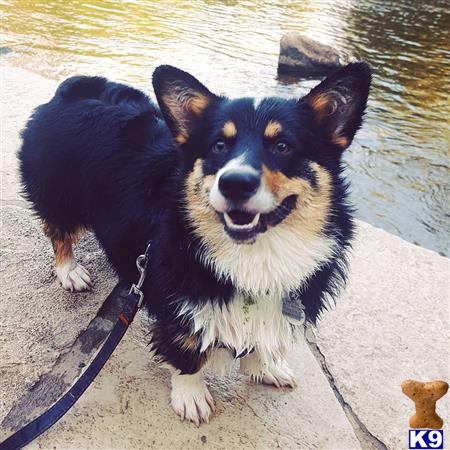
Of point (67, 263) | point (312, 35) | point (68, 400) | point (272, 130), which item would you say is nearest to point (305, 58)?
point (312, 35)

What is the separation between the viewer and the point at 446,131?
6.40 meters

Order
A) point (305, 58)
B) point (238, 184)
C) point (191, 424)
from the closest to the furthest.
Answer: point (238, 184) < point (191, 424) < point (305, 58)

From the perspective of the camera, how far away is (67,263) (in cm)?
262

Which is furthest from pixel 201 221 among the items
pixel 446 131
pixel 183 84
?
pixel 446 131

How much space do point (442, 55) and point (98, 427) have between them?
10294 mm

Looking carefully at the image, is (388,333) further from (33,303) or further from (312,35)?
(312,35)

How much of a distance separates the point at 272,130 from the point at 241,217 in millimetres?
387

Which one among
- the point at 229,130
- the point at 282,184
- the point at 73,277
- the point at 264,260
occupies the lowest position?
the point at 73,277

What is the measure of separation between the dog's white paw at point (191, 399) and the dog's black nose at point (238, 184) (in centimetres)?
93

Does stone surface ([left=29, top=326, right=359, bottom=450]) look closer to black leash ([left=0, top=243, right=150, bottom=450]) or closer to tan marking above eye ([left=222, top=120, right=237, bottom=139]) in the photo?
black leash ([left=0, top=243, right=150, bottom=450])

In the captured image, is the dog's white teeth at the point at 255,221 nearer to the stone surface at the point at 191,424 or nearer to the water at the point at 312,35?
the stone surface at the point at 191,424

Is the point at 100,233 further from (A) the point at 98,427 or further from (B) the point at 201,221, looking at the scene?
(A) the point at 98,427

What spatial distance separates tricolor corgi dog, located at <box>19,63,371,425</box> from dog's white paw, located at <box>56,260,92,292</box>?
0.57 m

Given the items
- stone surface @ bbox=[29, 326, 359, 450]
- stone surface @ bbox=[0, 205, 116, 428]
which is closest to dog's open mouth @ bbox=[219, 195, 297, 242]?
stone surface @ bbox=[29, 326, 359, 450]
